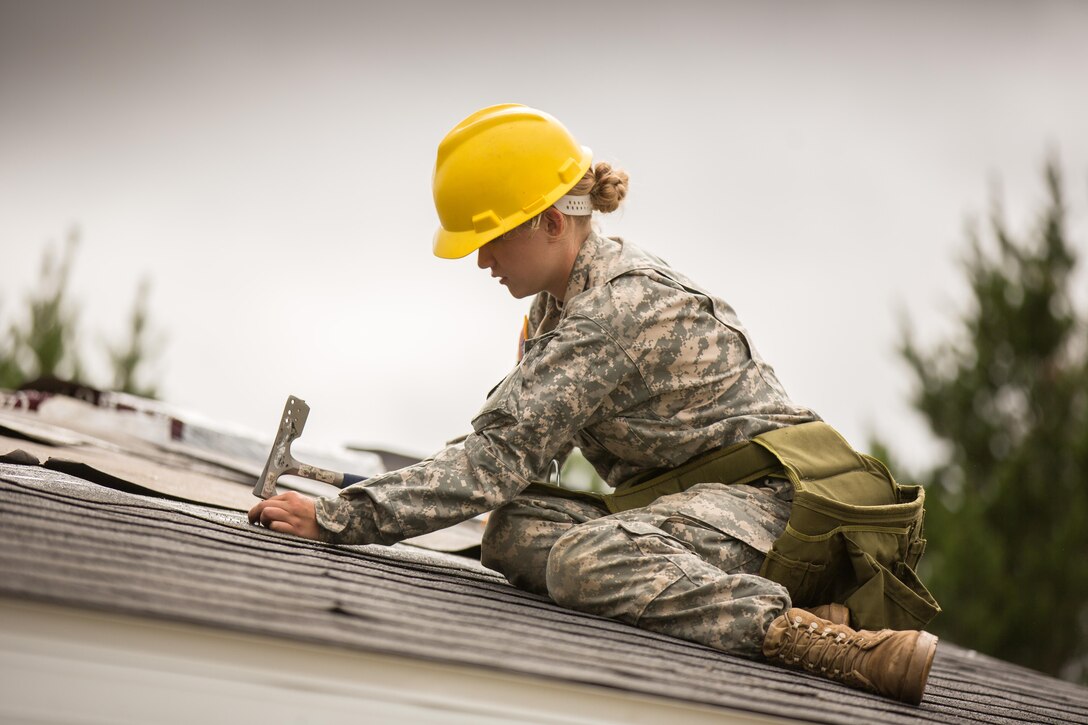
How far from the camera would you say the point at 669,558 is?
2.93 m

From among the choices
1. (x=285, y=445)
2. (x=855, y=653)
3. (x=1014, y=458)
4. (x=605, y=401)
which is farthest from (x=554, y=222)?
(x=1014, y=458)

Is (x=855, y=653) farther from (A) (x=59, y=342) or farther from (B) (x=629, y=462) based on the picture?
(A) (x=59, y=342)

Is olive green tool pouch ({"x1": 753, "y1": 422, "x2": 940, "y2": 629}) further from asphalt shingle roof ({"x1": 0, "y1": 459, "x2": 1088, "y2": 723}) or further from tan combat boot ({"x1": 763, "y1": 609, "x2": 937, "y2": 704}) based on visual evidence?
asphalt shingle roof ({"x1": 0, "y1": 459, "x2": 1088, "y2": 723})

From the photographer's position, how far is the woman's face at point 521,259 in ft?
11.2

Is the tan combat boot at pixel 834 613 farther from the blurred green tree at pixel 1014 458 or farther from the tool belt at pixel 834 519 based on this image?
the blurred green tree at pixel 1014 458

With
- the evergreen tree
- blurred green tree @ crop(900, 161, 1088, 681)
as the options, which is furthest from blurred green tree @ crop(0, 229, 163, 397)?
blurred green tree @ crop(900, 161, 1088, 681)

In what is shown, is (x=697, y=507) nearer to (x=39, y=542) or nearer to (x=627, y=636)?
(x=627, y=636)

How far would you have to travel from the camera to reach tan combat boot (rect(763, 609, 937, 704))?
8.92 feet

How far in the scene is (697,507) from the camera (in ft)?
10.3

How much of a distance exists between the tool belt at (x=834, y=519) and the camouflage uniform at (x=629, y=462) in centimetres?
6

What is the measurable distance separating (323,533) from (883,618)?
5.07 feet

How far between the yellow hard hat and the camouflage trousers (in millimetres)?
825

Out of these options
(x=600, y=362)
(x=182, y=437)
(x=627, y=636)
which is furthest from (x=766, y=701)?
(x=182, y=437)

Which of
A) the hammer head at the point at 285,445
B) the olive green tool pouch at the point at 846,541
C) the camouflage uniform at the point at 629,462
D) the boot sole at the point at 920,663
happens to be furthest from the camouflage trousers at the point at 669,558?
the hammer head at the point at 285,445
